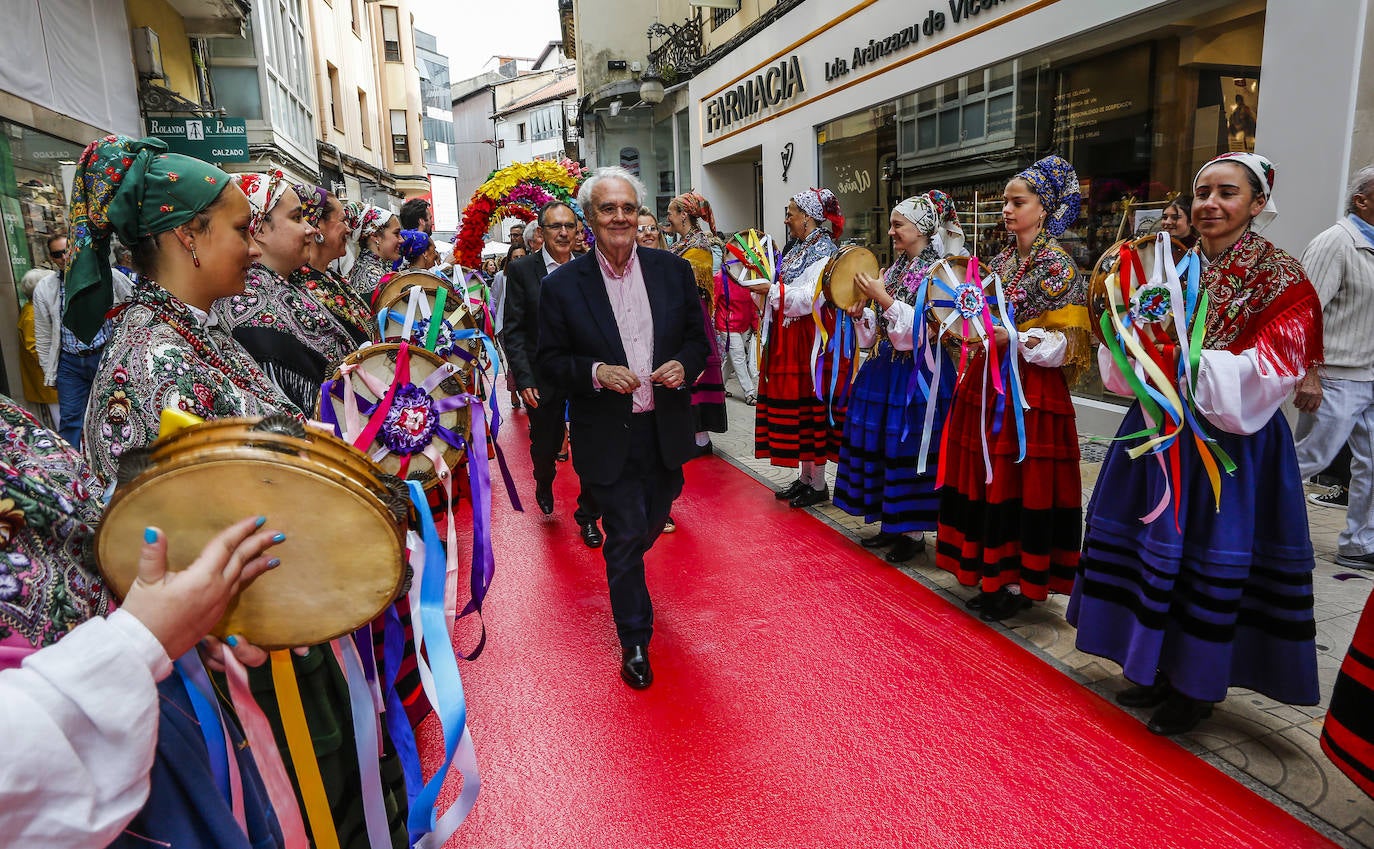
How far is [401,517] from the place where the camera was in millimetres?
1317

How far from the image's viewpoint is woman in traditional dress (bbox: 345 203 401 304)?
17.4ft

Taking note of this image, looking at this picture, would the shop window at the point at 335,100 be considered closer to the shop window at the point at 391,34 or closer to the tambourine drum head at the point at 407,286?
the shop window at the point at 391,34

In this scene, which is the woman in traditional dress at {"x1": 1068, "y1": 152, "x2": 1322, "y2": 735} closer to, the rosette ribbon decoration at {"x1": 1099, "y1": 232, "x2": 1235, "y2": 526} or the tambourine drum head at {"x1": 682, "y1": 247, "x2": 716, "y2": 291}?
the rosette ribbon decoration at {"x1": 1099, "y1": 232, "x2": 1235, "y2": 526}

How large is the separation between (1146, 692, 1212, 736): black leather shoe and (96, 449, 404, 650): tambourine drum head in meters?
2.58

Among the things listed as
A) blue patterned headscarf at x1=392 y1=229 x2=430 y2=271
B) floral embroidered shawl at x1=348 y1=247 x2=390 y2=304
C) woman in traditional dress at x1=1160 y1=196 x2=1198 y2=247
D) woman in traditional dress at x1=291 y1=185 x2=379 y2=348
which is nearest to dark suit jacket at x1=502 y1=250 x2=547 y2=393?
floral embroidered shawl at x1=348 y1=247 x2=390 y2=304

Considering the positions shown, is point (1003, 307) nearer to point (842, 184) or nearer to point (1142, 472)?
point (1142, 472)

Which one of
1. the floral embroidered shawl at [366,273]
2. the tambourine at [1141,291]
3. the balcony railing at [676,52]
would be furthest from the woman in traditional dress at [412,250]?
the balcony railing at [676,52]

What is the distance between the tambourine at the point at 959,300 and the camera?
3.37m

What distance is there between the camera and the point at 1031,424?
3334 millimetres

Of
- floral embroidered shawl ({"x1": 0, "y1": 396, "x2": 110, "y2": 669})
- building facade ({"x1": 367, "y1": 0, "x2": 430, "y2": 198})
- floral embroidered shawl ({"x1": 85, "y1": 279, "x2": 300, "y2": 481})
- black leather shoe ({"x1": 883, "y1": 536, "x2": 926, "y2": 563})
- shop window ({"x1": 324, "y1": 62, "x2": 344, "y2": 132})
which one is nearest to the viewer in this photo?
floral embroidered shawl ({"x1": 0, "y1": 396, "x2": 110, "y2": 669})

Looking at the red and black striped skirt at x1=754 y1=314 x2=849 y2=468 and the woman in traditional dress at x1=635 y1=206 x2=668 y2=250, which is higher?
the woman in traditional dress at x1=635 y1=206 x2=668 y2=250


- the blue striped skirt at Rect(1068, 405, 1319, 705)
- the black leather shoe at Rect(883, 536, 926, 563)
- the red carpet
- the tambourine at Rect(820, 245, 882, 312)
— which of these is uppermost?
the tambourine at Rect(820, 245, 882, 312)

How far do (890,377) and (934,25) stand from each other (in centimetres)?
526

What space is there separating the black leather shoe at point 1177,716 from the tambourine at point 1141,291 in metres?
1.22
